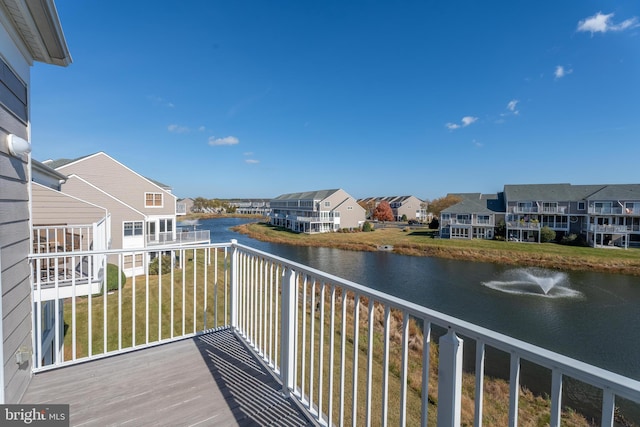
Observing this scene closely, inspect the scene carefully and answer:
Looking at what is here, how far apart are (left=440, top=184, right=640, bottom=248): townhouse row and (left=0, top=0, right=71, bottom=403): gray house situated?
3196 cm

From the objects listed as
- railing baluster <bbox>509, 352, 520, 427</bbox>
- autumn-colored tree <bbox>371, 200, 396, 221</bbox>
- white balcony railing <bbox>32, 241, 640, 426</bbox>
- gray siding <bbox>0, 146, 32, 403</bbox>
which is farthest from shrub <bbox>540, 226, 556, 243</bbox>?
gray siding <bbox>0, 146, 32, 403</bbox>

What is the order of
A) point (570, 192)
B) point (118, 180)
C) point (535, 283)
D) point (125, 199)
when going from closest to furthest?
point (535, 283) → point (118, 180) → point (125, 199) → point (570, 192)

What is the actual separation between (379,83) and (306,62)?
5.65 m

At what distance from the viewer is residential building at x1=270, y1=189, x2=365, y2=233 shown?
3750 centimetres

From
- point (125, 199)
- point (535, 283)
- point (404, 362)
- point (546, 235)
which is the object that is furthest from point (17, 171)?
point (546, 235)

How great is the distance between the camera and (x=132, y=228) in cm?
1504

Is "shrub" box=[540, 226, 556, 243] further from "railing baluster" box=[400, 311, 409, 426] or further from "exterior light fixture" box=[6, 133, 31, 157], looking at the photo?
"exterior light fixture" box=[6, 133, 31, 157]

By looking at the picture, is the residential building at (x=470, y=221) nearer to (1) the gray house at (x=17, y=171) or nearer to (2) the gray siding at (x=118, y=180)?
(2) the gray siding at (x=118, y=180)

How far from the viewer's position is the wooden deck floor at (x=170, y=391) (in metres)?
2.15

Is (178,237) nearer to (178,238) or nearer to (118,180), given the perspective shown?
(178,238)

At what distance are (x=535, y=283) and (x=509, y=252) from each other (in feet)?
23.1

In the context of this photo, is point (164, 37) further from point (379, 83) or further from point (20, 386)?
point (379, 83)

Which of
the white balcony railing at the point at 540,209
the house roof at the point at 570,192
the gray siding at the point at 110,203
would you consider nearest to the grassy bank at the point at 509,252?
the white balcony railing at the point at 540,209

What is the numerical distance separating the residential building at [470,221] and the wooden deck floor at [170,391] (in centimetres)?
3080
